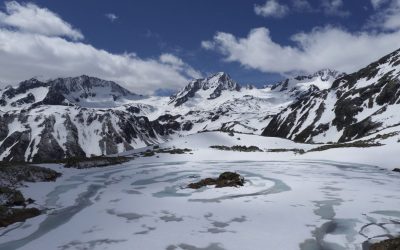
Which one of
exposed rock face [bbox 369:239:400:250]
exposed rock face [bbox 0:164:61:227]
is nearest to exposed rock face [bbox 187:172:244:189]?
exposed rock face [bbox 0:164:61:227]

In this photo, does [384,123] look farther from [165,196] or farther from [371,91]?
[165,196]

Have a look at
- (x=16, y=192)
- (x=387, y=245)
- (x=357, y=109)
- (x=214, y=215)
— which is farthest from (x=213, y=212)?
(x=357, y=109)

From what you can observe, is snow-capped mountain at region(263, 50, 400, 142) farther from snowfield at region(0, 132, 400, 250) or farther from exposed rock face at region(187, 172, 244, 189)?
exposed rock face at region(187, 172, 244, 189)

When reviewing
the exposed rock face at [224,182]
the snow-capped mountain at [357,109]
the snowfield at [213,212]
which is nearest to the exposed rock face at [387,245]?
the snowfield at [213,212]

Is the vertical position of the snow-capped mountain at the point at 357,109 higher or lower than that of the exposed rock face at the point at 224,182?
higher

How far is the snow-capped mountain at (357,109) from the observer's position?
5157 inches

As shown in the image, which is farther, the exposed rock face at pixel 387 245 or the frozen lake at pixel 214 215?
the frozen lake at pixel 214 215

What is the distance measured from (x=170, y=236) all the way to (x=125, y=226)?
8.21 feet

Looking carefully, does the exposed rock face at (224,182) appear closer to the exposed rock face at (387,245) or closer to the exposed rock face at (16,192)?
the exposed rock face at (16,192)

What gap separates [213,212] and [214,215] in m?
0.59

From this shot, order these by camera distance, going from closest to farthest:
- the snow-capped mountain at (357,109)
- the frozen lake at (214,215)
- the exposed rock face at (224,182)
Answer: the frozen lake at (214,215) → the exposed rock face at (224,182) → the snow-capped mountain at (357,109)

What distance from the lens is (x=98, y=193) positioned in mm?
26938

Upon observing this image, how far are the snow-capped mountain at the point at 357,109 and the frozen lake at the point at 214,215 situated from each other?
322 feet

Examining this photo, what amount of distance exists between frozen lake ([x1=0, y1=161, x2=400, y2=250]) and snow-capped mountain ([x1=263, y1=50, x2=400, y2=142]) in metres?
98.1
